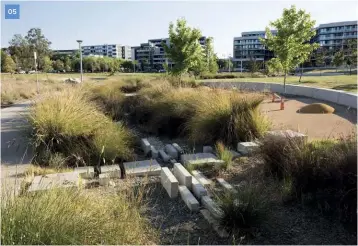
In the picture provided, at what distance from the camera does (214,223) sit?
3.27 metres

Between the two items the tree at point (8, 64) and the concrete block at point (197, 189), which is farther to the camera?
the tree at point (8, 64)

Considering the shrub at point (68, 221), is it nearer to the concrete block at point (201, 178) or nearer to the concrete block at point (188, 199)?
the concrete block at point (188, 199)

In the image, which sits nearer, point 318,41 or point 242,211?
point 242,211

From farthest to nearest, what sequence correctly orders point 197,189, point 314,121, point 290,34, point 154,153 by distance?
point 290,34 → point 314,121 → point 154,153 → point 197,189

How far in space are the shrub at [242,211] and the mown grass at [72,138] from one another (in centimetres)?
275

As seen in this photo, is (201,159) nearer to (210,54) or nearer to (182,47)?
(182,47)

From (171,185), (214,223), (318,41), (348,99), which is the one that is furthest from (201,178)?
(318,41)

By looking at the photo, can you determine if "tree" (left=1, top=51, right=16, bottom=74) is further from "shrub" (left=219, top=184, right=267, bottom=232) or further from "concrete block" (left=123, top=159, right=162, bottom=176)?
"shrub" (left=219, top=184, right=267, bottom=232)

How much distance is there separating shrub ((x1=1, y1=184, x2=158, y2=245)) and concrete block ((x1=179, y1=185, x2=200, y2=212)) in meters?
0.74

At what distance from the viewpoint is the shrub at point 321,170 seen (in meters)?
3.20

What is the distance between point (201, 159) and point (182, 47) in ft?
55.4

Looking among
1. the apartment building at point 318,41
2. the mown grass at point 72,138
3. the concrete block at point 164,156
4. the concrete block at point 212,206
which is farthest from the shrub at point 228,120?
the apartment building at point 318,41

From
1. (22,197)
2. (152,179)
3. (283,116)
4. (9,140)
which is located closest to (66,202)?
(22,197)

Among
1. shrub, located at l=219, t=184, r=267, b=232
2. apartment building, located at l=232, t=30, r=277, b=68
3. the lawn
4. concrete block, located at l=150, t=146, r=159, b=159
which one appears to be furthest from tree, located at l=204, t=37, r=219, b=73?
apartment building, located at l=232, t=30, r=277, b=68
